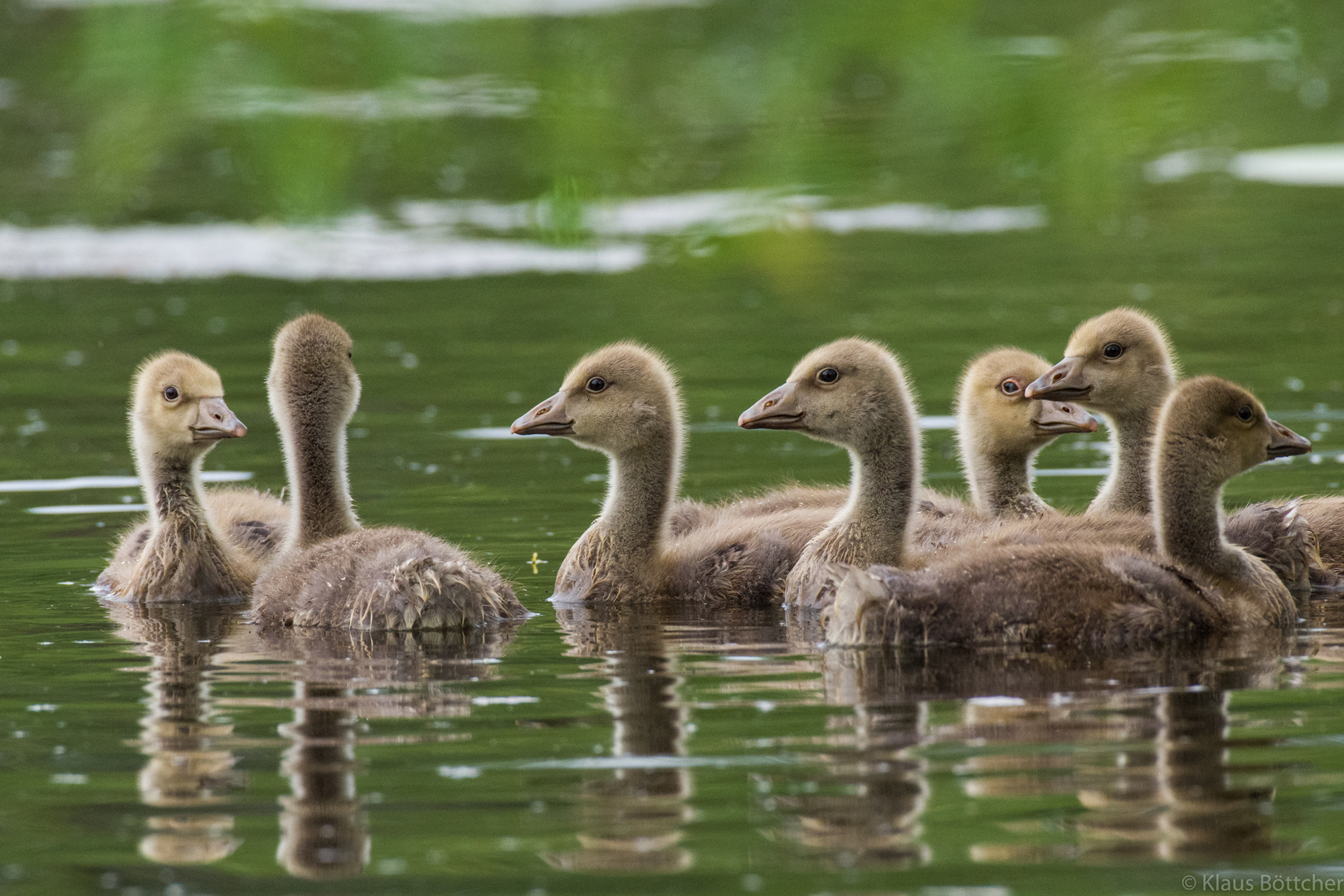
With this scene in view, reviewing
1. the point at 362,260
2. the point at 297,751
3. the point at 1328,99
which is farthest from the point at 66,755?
the point at 1328,99

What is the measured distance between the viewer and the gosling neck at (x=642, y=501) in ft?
33.6

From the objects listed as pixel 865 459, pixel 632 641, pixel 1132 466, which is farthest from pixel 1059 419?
pixel 632 641

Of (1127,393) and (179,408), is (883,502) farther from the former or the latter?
(179,408)

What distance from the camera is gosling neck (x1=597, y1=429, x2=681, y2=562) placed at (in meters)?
10.2

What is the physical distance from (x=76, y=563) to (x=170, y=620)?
170cm

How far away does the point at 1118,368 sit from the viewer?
10352mm

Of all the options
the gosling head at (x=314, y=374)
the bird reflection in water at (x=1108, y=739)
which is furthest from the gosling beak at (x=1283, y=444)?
the gosling head at (x=314, y=374)

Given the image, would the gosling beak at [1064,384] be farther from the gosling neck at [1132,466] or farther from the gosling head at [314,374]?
the gosling head at [314,374]

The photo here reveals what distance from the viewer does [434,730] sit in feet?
23.5

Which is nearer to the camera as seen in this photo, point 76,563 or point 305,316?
point 305,316

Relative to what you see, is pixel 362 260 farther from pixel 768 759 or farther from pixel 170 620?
pixel 768 759

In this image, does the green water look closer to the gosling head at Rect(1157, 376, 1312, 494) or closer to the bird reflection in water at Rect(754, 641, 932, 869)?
the bird reflection in water at Rect(754, 641, 932, 869)

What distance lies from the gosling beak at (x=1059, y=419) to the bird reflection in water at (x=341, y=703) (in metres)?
3.14

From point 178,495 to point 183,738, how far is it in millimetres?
3629
